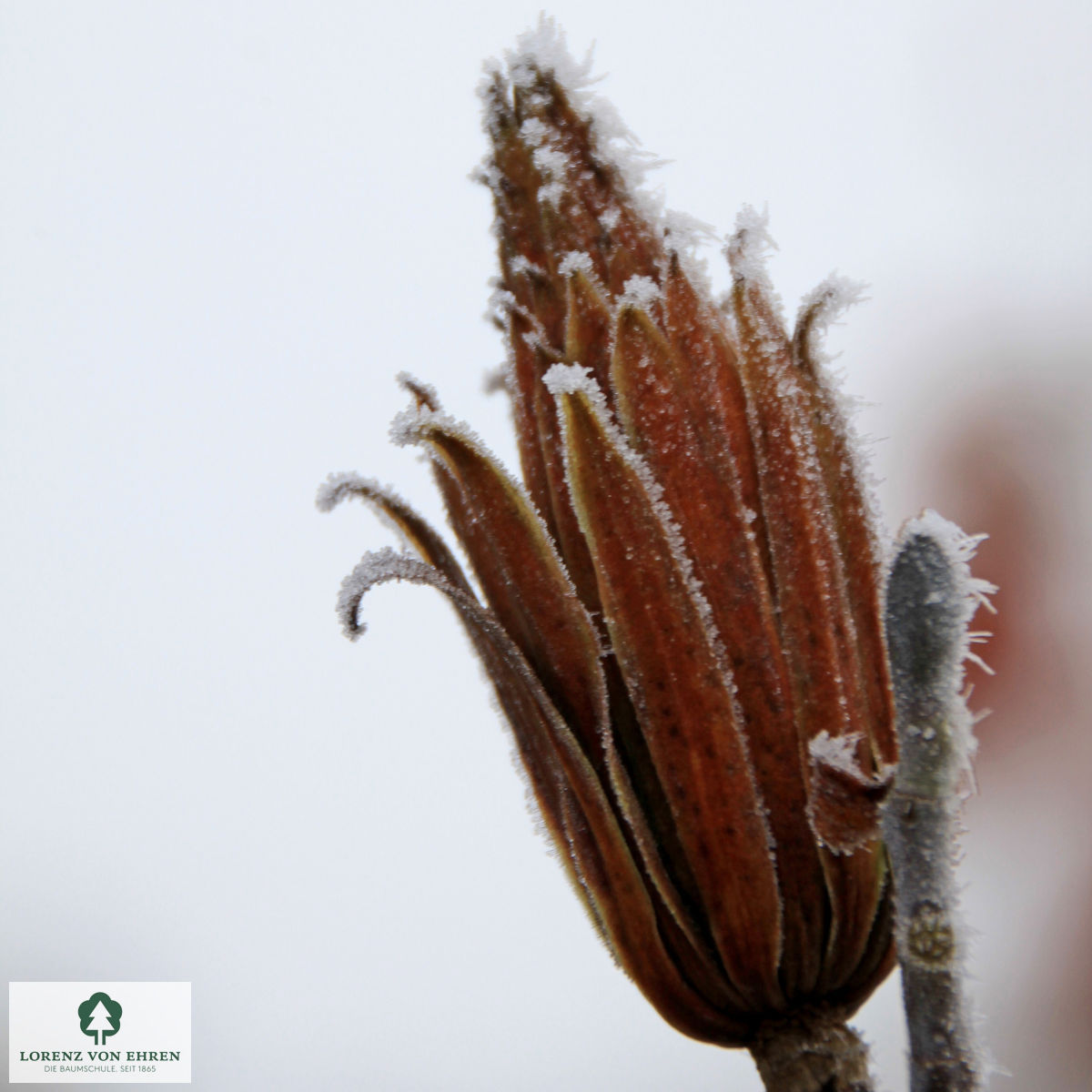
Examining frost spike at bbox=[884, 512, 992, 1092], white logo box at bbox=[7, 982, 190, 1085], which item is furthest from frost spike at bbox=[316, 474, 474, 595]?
white logo box at bbox=[7, 982, 190, 1085]

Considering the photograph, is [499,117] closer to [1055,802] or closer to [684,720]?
[684,720]

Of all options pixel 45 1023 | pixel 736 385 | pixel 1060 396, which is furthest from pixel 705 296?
pixel 45 1023

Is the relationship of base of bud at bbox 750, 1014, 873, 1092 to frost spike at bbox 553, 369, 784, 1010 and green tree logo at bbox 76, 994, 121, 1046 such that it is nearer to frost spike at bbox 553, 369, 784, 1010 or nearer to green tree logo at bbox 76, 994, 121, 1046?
frost spike at bbox 553, 369, 784, 1010

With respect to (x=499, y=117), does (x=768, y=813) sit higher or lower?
lower

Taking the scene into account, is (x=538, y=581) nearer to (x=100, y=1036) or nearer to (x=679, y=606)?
(x=679, y=606)

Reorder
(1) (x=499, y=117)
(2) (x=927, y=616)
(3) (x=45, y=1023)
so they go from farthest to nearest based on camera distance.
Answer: (3) (x=45, y=1023) < (1) (x=499, y=117) < (2) (x=927, y=616)

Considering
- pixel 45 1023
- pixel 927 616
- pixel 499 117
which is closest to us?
pixel 927 616

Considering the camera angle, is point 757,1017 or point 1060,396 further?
point 1060,396
